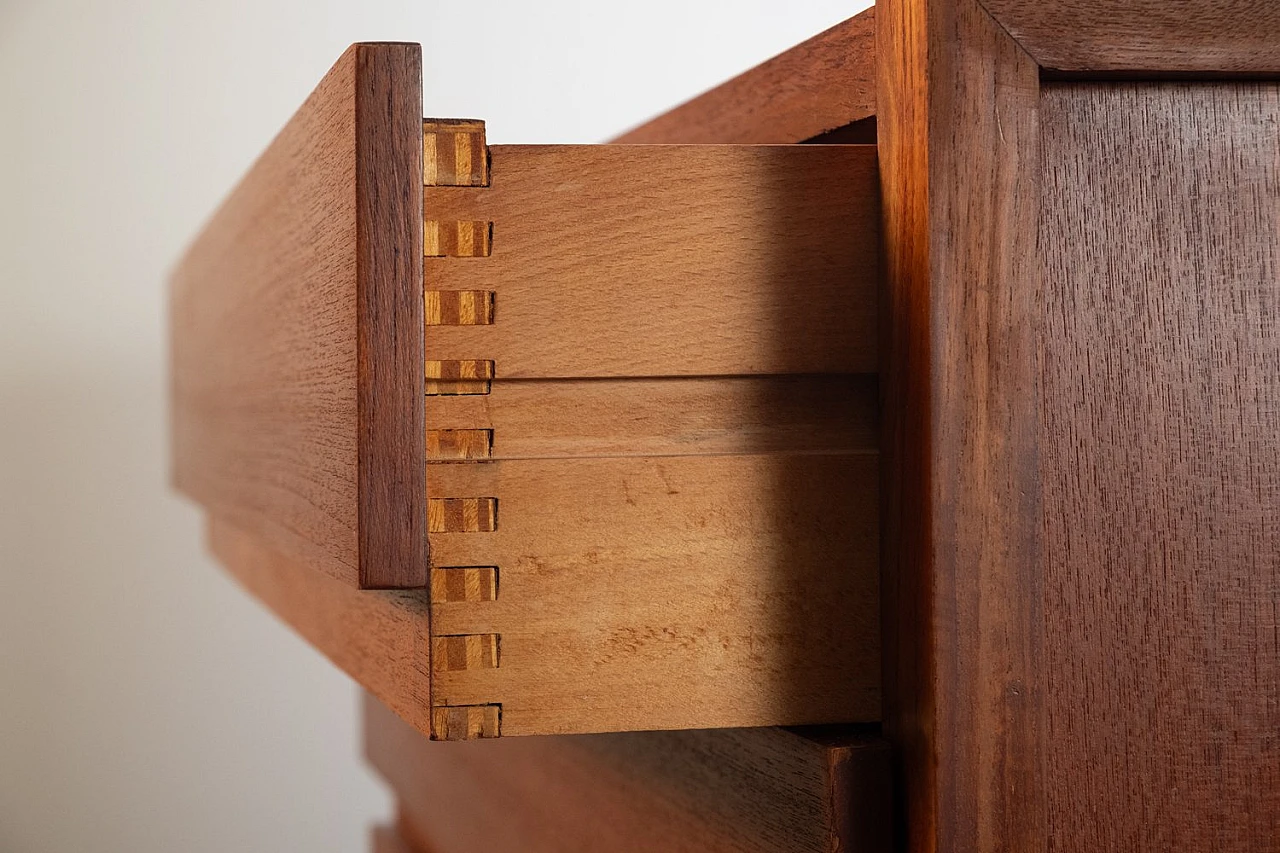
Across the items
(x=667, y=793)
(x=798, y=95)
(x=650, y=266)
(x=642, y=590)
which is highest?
(x=798, y=95)

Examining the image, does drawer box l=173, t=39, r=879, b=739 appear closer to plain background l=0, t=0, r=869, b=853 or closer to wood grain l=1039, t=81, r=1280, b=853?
wood grain l=1039, t=81, r=1280, b=853

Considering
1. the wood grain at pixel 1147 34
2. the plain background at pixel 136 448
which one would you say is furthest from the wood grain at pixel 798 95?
the plain background at pixel 136 448

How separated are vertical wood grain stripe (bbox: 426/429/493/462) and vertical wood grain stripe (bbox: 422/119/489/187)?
3.0 inches

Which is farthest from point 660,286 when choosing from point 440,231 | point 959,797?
point 959,797

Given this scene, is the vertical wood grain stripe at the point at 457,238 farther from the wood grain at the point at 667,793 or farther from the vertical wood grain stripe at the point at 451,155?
the wood grain at the point at 667,793

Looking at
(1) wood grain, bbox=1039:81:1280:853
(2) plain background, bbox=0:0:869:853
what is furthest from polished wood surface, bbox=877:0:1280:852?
(2) plain background, bbox=0:0:869:853

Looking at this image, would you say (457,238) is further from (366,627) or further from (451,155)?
(366,627)

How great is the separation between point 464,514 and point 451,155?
0.11m

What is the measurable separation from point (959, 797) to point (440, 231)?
0.24 metres

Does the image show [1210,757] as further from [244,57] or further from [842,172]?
[244,57]

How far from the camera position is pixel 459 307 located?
1.31 ft

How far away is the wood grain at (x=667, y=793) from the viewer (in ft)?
1.36

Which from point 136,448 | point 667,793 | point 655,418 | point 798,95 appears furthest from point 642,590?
point 136,448

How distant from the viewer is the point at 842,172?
1.40ft
